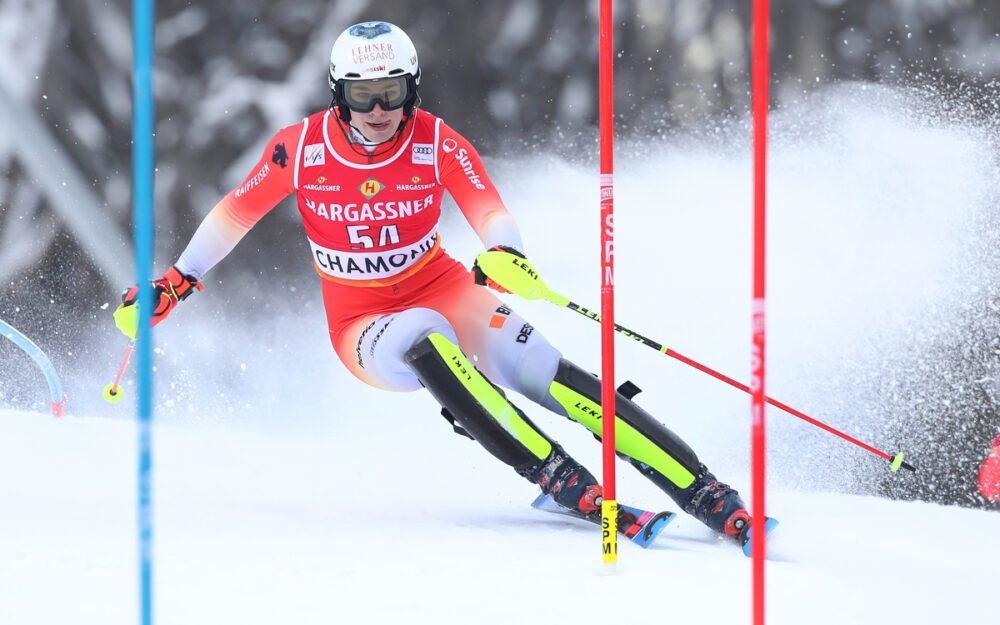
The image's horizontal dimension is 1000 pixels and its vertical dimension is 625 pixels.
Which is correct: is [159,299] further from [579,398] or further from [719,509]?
[719,509]

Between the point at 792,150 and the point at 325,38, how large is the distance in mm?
1873

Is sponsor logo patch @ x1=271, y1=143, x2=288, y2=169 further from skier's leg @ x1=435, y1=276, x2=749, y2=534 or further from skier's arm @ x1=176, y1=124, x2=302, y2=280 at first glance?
skier's leg @ x1=435, y1=276, x2=749, y2=534

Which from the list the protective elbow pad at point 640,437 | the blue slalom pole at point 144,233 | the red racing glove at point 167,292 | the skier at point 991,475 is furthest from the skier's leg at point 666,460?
the blue slalom pole at point 144,233

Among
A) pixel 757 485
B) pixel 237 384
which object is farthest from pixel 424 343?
pixel 237 384

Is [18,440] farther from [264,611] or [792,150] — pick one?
[792,150]

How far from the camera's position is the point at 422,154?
8.05ft

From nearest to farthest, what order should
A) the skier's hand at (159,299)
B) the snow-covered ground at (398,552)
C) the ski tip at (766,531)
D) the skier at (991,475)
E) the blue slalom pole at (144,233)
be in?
the blue slalom pole at (144,233)
the snow-covered ground at (398,552)
the ski tip at (766,531)
the skier's hand at (159,299)
the skier at (991,475)

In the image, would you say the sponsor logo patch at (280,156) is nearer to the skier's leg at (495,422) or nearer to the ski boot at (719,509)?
the skier's leg at (495,422)

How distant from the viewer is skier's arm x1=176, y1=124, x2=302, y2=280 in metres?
2.49

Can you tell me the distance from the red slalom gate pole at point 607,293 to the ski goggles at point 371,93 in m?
0.72

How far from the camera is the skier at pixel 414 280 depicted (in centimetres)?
223

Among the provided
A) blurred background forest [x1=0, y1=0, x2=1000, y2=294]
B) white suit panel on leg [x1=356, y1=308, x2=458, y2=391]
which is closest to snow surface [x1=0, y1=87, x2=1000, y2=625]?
blurred background forest [x1=0, y1=0, x2=1000, y2=294]

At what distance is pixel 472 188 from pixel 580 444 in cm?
151

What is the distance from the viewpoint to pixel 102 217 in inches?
153
